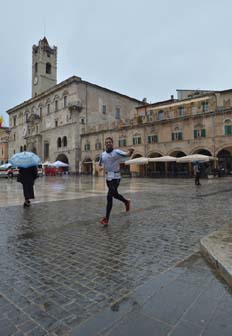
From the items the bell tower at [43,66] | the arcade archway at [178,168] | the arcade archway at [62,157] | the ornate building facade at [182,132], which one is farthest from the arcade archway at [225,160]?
the bell tower at [43,66]

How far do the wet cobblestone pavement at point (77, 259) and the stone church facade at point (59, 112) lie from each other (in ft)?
113

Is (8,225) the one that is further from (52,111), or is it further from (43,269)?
(52,111)

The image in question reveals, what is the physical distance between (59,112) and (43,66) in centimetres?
1701

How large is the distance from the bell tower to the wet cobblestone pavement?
190 ft

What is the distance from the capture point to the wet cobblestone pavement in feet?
7.16

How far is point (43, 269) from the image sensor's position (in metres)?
3.12

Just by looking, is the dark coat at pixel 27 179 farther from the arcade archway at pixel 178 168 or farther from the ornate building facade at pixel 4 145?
the ornate building facade at pixel 4 145

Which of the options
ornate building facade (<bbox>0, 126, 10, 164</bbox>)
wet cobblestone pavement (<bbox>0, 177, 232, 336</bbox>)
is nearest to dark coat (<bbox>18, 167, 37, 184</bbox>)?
wet cobblestone pavement (<bbox>0, 177, 232, 336</bbox>)

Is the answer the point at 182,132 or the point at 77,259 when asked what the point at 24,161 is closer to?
the point at 77,259

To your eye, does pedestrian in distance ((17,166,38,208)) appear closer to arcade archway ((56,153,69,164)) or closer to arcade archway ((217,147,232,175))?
arcade archway ((217,147,232,175))

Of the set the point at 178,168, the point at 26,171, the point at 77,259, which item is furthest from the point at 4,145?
the point at 77,259

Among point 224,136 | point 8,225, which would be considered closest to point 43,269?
point 8,225

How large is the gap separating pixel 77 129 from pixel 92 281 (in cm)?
4355

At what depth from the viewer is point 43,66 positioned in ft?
188
